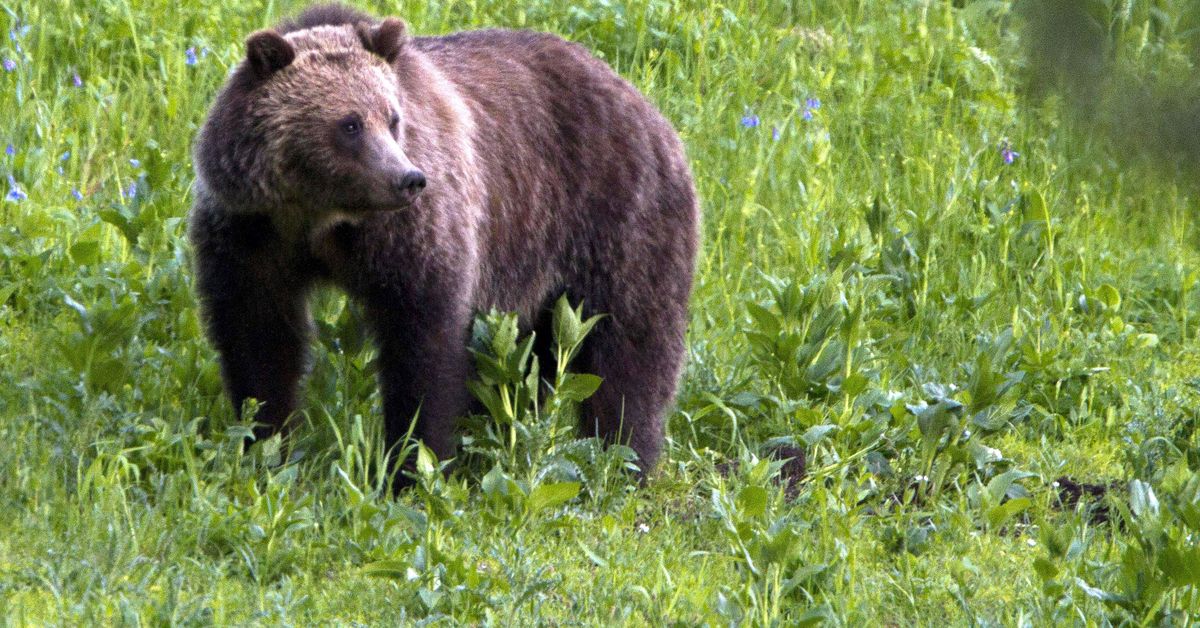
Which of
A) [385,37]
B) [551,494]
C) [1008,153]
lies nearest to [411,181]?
[385,37]

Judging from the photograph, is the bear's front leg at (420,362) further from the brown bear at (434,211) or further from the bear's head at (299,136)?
the bear's head at (299,136)

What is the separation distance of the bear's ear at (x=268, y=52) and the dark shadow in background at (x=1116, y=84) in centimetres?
286

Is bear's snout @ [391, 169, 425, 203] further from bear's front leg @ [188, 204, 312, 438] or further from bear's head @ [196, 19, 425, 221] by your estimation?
bear's front leg @ [188, 204, 312, 438]

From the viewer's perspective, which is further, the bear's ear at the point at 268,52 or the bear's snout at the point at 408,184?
the bear's ear at the point at 268,52

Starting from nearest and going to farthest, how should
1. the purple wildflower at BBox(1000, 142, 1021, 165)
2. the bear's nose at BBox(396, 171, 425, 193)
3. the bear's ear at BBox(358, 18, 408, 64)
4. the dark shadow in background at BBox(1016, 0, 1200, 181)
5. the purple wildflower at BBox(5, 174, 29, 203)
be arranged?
the dark shadow in background at BBox(1016, 0, 1200, 181) → the bear's nose at BBox(396, 171, 425, 193) → the bear's ear at BBox(358, 18, 408, 64) → the purple wildflower at BBox(5, 174, 29, 203) → the purple wildflower at BBox(1000, 142, 1021, 165)

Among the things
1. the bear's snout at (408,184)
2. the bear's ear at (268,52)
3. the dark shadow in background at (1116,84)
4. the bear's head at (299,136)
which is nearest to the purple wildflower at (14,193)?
the bear's head at (299,136)

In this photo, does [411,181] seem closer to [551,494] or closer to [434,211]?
[434,211]

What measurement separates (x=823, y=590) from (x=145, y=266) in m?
2.85

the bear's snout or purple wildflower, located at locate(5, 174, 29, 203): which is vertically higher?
the bear's snout

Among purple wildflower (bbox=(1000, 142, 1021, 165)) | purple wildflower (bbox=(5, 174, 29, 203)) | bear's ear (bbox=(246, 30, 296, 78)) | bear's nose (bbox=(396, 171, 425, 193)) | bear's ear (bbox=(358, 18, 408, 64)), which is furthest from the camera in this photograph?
purple wildflower (bbox=(1000, 142, 1021, 165))

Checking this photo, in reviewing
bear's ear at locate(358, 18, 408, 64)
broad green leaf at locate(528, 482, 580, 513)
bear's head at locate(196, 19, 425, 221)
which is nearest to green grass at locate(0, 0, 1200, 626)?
broad green leaf at locate(528, 482, 580, 513)

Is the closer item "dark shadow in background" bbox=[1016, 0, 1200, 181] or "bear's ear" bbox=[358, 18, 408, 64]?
"dark shadow in background" bbox=[1016, 0, 1200, 181]

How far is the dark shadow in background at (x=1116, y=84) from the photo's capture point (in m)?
1.68

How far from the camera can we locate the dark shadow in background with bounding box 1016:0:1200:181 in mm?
1677
